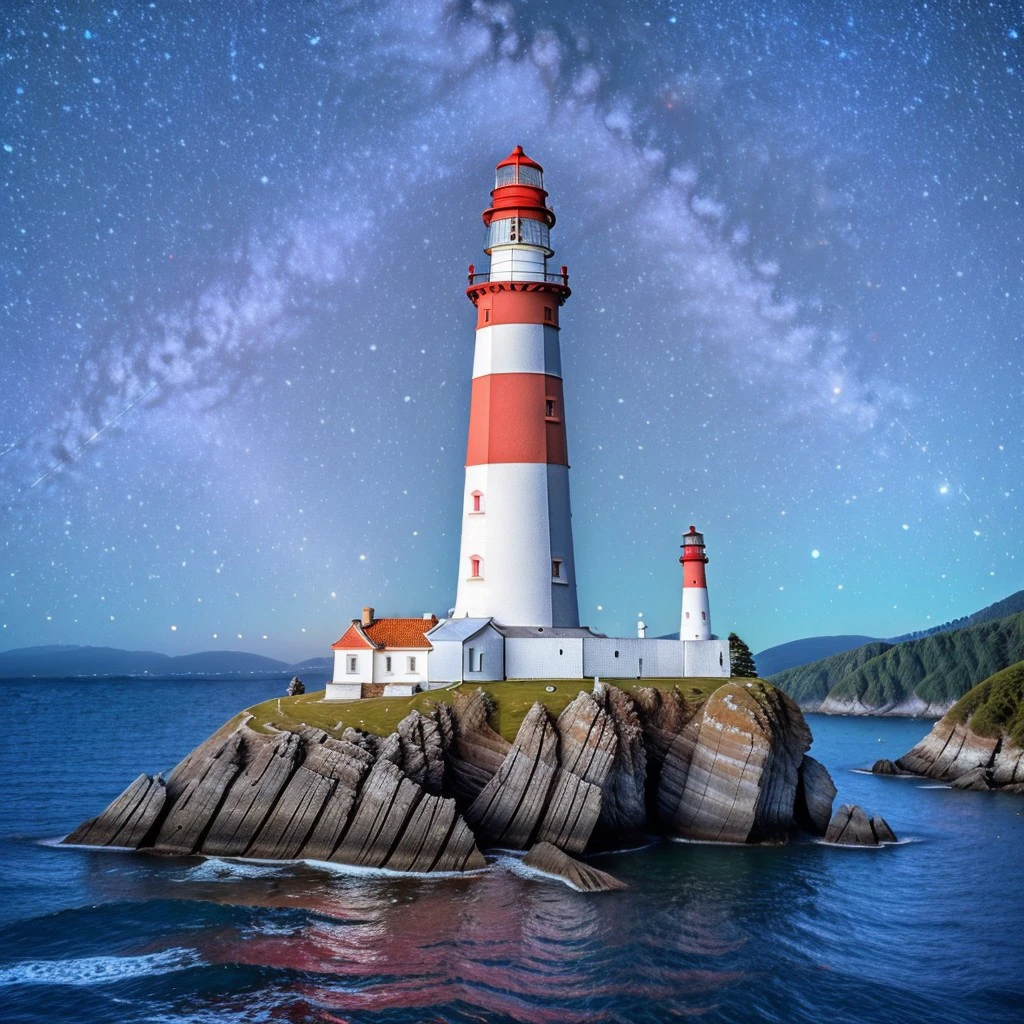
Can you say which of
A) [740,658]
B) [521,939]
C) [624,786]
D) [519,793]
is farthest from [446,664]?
[740,658]

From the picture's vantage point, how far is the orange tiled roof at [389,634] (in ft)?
170

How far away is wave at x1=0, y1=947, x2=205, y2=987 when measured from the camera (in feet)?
88.7

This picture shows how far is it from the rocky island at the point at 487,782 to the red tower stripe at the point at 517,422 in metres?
11.7

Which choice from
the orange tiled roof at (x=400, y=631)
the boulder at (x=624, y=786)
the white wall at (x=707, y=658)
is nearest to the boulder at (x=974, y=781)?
the white wall at (x=707, y=658)

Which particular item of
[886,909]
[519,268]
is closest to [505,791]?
[886,909]

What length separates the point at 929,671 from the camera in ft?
565

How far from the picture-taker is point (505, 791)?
41562 millimetres

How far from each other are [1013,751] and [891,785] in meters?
8.25

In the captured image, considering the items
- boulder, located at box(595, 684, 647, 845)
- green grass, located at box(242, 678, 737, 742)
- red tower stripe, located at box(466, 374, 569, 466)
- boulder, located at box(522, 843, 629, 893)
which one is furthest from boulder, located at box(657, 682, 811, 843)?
red tower stripe, located at box(466, 374, 569, 466)

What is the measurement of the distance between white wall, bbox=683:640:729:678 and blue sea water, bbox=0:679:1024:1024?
12909mm

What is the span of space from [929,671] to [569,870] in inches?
5994

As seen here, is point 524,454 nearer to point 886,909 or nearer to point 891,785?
point 886,909

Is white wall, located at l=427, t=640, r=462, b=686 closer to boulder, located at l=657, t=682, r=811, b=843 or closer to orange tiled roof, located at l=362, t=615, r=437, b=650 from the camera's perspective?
orange tiled roof, located at l=362, t=615, r=437, b=650

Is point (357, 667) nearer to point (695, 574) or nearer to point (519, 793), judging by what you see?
point (519, 793)
